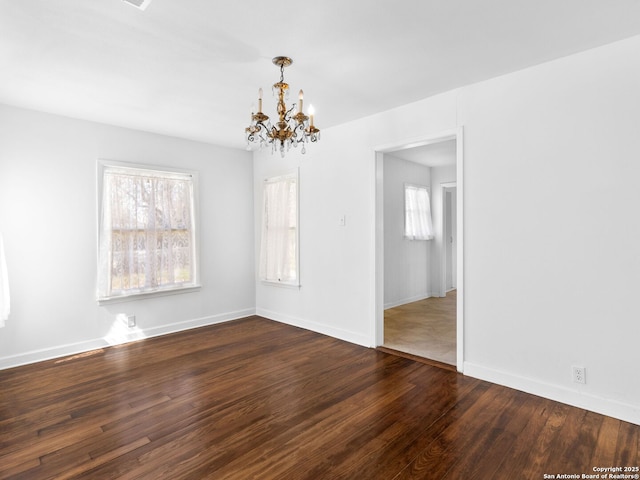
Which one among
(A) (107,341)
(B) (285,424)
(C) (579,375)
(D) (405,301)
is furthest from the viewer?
A: (D) (405,301)

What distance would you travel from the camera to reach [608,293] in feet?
8.27

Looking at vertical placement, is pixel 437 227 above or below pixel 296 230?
above

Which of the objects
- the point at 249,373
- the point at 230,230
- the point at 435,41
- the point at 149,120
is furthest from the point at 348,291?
the point at 149,120

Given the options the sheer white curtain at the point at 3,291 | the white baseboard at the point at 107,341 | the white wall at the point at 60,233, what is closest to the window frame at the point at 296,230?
the white baseboard at the point at 107,341

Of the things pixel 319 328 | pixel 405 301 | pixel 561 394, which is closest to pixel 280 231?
pixel 319 328

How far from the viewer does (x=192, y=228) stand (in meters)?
4.85

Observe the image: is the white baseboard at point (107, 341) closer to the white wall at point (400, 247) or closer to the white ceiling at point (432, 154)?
the white wall at point (400, 247)

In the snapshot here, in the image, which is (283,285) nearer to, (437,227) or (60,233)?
(60,233)

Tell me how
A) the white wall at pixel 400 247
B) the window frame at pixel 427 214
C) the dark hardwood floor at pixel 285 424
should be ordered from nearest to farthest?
1. the dark hardwood floor at pixel 285 424
2. the white wall at pixel 400 247
3. the window frame at pixel 427 214

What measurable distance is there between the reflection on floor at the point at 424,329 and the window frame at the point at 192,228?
8.82 ft

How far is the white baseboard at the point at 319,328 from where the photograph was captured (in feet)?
13.6

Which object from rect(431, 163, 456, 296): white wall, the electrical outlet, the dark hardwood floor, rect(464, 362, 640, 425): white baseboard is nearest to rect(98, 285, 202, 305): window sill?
the dark hardwood floor

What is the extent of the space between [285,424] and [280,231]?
9.88 feet

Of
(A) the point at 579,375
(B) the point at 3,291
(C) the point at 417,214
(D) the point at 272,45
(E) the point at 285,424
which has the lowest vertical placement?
(E) the point at 285,424
